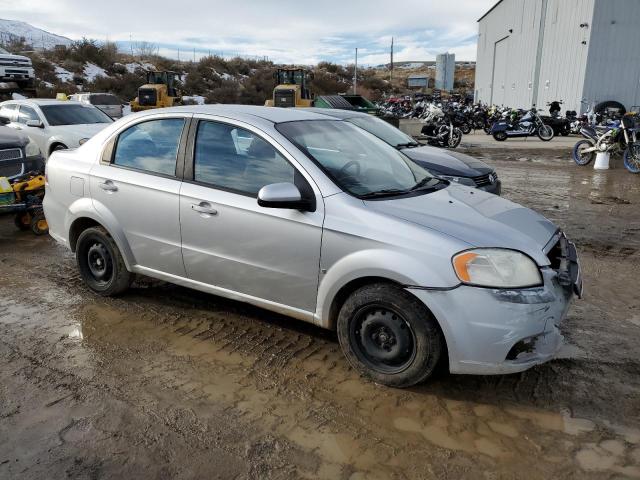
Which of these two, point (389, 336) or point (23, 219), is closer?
point (389, 336)

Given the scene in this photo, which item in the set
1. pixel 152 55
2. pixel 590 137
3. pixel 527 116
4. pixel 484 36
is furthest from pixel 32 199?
pixel 152 55

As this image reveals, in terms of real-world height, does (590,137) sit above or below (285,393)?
above

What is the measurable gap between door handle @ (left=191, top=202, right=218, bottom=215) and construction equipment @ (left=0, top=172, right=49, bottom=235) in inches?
166

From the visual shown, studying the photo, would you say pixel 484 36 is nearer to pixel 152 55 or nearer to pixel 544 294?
pixel 152 55

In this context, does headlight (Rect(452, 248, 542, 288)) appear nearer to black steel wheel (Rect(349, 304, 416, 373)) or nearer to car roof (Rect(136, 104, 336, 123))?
black steel wheel (Rect(349, 304, 416, 373))

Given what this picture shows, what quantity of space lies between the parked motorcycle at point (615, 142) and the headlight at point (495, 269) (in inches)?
426

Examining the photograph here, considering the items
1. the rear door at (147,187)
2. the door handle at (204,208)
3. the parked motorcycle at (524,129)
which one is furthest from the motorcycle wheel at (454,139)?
the door handle at (204,208)

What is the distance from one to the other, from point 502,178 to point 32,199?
30.1ft

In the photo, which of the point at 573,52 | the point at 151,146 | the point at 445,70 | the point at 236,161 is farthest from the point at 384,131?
the point at 445,70

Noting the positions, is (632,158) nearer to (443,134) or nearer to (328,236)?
(443,134)

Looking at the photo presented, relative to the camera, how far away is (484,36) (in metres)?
44.5

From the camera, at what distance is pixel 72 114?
12.1 meters

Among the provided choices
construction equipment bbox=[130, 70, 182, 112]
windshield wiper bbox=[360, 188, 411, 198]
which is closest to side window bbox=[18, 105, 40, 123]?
windshield wiper bbox=[360, 188, 411, 198]

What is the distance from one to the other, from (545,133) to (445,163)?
521 inches
